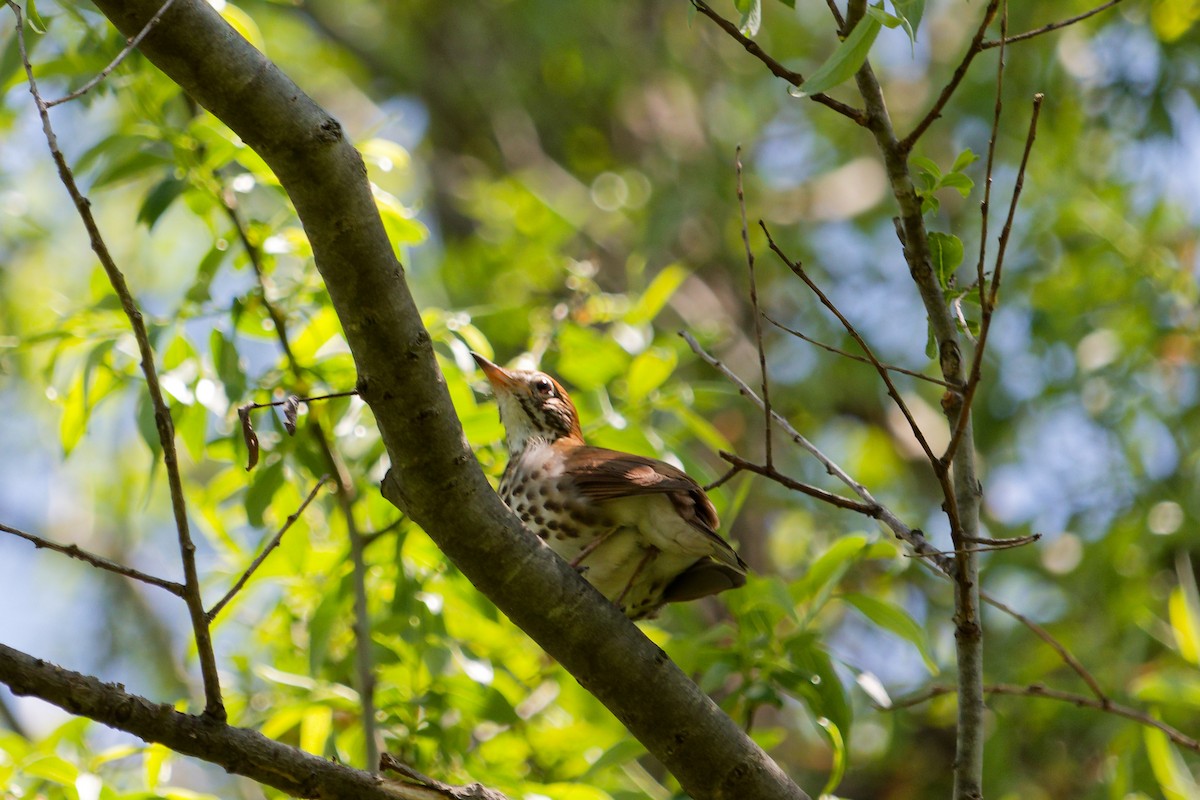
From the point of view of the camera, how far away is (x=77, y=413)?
4141 mm

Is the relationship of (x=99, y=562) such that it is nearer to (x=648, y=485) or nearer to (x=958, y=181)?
(x=648, y=485)

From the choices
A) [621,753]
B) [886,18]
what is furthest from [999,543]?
[621,753]

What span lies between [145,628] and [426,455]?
758 cm

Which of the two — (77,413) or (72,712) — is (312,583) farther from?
(72,712)

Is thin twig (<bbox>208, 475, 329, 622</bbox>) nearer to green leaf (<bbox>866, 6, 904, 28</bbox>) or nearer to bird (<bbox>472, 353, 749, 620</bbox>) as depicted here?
bird (<bbox>472, 353, 749, 620</bbox>)

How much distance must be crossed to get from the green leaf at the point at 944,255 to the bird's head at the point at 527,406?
189cm

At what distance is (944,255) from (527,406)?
78.5 inches

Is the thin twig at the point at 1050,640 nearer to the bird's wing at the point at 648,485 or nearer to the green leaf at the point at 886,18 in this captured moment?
the bird's wing at the point at 648,485

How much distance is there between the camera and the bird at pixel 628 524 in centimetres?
368

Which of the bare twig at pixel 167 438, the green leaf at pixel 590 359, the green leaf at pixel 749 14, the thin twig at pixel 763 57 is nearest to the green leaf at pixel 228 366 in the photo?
the green leaf at pixel 590 359

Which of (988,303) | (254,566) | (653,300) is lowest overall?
(254,566)

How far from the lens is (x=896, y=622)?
376 cm

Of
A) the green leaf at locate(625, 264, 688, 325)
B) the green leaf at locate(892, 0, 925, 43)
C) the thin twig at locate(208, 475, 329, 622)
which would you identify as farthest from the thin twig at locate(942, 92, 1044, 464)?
the green leaf at locate(625, 264, 688, 325)

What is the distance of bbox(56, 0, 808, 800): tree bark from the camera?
2445 millimetres
